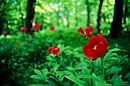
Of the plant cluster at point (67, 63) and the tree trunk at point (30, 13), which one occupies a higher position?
the tree trunk at point (30, 13)

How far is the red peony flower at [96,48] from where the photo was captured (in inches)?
125

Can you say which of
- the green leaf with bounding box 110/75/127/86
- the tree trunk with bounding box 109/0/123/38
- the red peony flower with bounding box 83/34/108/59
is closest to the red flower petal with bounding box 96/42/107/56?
the red peony flower with bounding box 83/34/108/59

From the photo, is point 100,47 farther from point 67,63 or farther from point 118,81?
point 67,63

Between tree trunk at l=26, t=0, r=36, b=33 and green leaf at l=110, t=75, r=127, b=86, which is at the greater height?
tree trunk at l=26, t=0, r=36, b=33

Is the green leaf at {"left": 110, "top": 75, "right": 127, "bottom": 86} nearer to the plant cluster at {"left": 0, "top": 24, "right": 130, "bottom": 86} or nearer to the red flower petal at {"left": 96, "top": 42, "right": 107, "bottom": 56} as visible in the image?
the plant cluster at {"left": 0, "top": 24, "right": 130, "bottom": 86}

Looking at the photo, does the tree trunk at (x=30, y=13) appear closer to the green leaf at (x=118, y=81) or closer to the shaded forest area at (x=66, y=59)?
the shaded forest area at (x=66, y=59)

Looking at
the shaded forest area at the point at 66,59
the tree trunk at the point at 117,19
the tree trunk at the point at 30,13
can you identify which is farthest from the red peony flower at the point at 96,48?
the tree trunk at the point at 30,13

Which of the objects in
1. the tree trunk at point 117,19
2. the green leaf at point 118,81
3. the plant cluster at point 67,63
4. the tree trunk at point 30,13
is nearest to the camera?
the plant cluster at point 67,63

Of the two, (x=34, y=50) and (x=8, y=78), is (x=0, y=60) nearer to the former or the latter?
(x=8, y=78)

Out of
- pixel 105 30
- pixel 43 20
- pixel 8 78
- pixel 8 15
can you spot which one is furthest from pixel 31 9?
pixel 43 20

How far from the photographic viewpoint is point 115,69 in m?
4.07

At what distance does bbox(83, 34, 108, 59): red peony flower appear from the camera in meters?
3.17

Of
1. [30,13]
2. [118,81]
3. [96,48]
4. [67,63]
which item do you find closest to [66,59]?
[67,63]

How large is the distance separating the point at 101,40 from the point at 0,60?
147 inches
